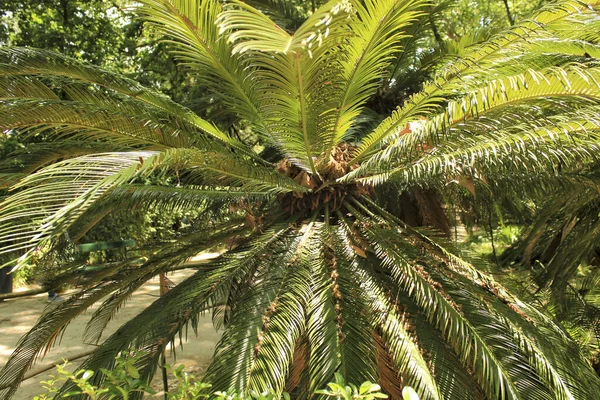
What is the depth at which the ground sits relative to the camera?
528 centimetres

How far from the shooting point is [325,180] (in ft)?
12.1

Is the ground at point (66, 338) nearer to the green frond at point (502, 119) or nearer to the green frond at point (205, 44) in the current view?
the green frond at point (205, 44)

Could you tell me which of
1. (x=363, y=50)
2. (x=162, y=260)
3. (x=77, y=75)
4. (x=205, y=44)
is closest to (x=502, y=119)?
(x=363, y=50)

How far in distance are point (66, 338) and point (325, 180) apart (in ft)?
14.4

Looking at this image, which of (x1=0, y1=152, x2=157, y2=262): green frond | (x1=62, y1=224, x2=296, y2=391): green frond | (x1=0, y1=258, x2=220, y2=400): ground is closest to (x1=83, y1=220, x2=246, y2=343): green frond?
(x1=62, y1=224, x2=296, y2=391): green frond

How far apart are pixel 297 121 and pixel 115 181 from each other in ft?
4.49

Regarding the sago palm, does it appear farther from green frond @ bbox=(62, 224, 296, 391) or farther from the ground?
the ground

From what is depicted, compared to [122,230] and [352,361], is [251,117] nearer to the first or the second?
[352,361]

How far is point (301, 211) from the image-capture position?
151 inches

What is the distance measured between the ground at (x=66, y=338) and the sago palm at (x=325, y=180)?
163 centimetres

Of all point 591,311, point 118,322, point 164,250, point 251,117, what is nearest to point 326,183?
point 251,117

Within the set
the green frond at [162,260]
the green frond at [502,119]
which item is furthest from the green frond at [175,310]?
the green frond at [502,119]

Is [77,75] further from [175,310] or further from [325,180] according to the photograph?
[325,180]

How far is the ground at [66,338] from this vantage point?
17.3 ft
